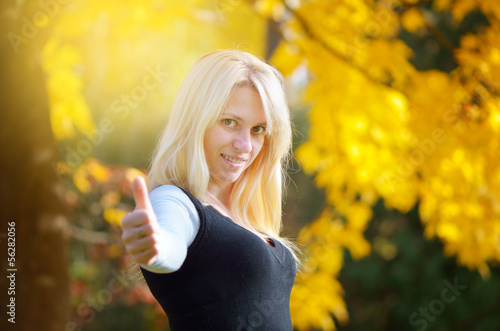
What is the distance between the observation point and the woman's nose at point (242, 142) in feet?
5.34

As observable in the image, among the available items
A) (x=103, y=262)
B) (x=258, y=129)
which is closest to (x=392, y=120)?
(x=258, y=129)

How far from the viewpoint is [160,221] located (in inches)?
50.2

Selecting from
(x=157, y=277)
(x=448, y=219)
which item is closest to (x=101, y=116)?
(x=448, y=219)

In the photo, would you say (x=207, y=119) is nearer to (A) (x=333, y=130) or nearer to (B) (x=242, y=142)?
(B) (x=242, y=142)

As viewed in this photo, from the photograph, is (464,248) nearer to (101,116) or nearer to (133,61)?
(133,61)

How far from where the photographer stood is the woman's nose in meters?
1.63

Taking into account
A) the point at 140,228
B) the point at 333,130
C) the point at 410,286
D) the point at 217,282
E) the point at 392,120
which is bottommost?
the point at 410,286

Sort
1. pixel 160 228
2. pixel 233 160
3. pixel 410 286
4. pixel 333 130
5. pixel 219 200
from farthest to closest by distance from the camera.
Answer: pixel 410 286, pixel 333 130, pixel 219 200, pixel 233 160, pixel 160 228

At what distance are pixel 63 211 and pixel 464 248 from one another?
9.22ft

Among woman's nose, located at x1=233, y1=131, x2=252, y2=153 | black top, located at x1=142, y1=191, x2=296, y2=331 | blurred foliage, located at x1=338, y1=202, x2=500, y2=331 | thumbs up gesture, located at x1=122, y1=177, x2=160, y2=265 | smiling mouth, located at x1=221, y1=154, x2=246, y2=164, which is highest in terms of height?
thumbs up gesture, located at x1=122, y1=177, x2=160, y2=265

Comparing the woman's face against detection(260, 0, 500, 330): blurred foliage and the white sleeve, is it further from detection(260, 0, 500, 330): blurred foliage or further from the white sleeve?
detection(260, 0, 500, 330): blurred foliage

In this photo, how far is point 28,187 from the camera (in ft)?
11.6

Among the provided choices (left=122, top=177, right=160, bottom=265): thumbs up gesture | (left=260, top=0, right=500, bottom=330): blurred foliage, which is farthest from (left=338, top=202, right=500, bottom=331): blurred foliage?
(left=122, top=177, right=160, bottom=265): thumbs up gesture

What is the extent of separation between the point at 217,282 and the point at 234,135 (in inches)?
16.9
